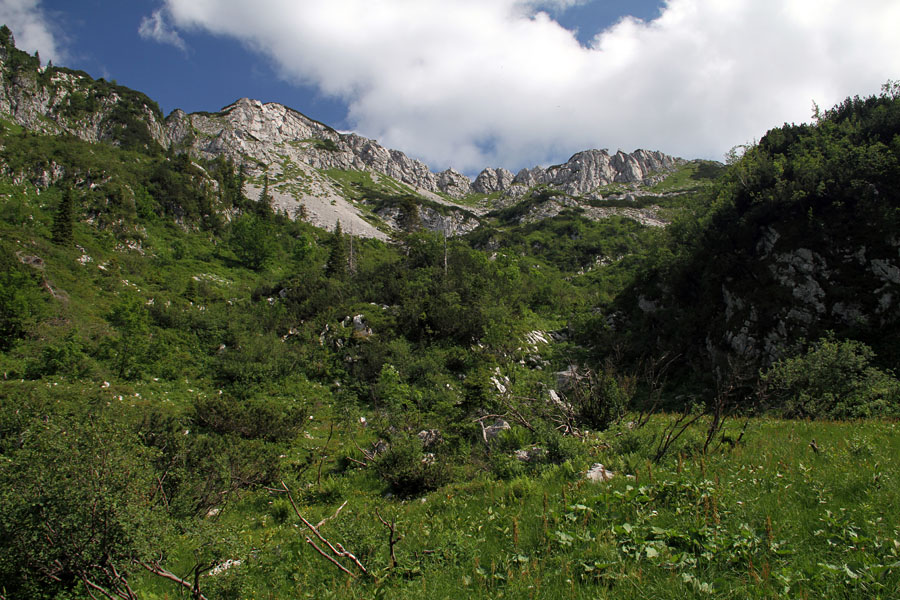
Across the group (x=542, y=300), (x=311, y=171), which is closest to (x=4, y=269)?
(x=542, y=300)

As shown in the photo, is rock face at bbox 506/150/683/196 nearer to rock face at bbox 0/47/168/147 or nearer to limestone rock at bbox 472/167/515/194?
limestone rock at bbox 472/167/515/194

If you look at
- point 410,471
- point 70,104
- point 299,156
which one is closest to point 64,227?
point 410,471

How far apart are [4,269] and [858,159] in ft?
142

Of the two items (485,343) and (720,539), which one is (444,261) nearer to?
(485,343)

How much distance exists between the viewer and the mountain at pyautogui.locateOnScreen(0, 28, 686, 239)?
5969 centimetres

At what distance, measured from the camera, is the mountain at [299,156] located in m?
59.7

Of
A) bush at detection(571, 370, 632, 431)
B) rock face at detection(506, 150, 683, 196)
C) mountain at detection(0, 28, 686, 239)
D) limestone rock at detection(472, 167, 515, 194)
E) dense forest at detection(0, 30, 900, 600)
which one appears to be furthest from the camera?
limestone rock at detection(472, 167, 515, 194)

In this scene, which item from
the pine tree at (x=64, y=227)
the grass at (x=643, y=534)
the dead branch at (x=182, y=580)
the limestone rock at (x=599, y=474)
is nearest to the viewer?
the grass at (x=643, y=534)

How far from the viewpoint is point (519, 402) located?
12172mm

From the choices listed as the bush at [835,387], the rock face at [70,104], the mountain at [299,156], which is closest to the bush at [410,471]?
the bush at [835,387]

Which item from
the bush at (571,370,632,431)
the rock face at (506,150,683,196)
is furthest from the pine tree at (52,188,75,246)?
the rock face at (506,150,683,196)

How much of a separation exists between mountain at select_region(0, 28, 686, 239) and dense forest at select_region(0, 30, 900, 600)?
2317 cm

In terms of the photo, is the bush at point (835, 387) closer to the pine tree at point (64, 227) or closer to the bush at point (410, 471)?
the bush at point (410, 471)

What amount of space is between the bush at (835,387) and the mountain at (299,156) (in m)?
54.6
